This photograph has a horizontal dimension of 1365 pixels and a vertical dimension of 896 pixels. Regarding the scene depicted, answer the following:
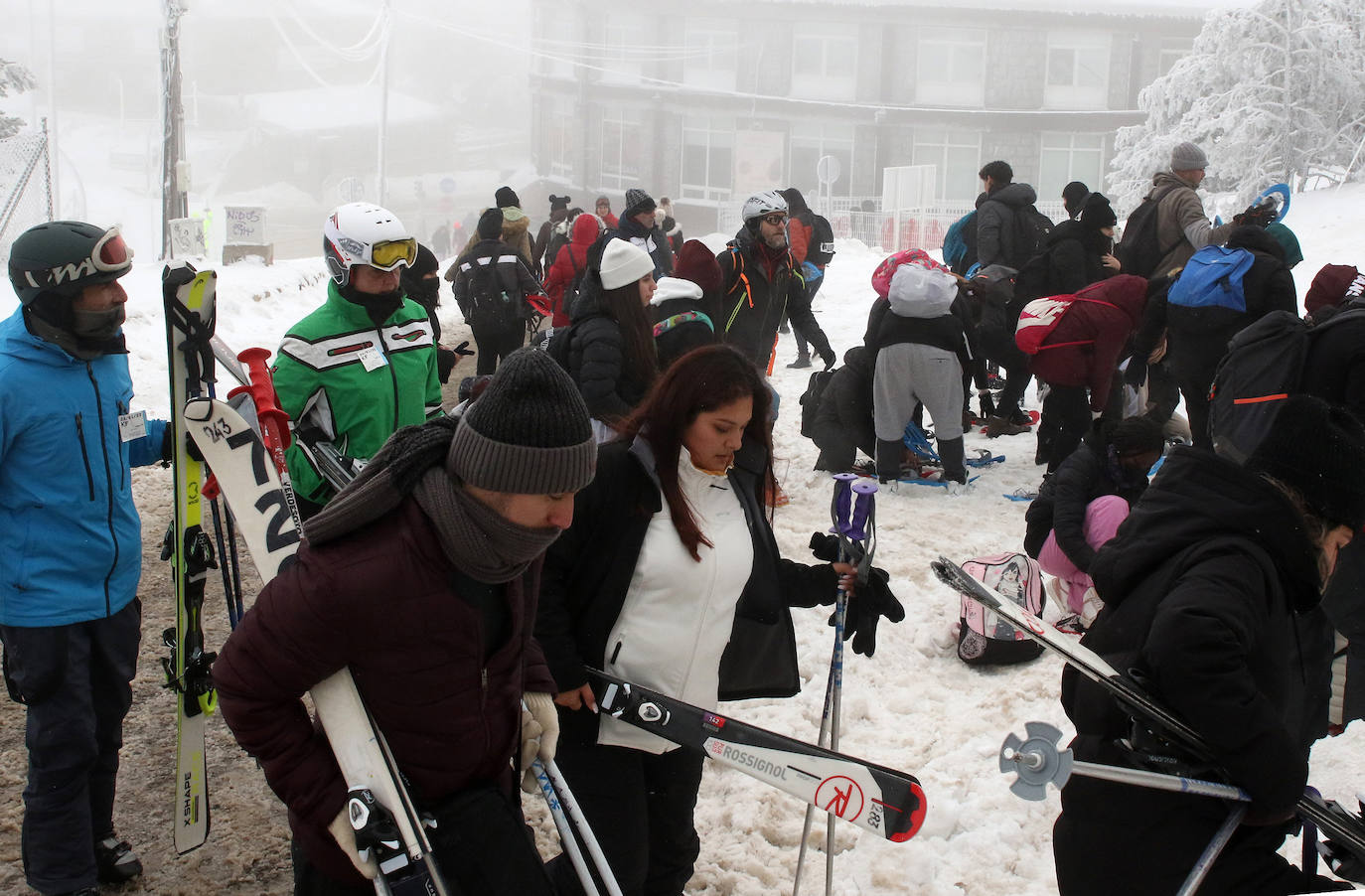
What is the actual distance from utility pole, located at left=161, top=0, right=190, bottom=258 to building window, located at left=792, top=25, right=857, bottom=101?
2818 centimetres

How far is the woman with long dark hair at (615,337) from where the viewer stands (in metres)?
5.06

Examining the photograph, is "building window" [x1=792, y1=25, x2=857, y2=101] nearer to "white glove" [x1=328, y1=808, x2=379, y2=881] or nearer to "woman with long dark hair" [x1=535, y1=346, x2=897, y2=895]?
"woman with long dark hair" [x1=535, y1=346, x2=897, y2=895]

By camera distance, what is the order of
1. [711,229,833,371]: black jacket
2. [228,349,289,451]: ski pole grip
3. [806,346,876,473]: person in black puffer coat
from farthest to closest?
[806,346,876,473]: person in black puffer coat, [711,229,833,371]: black jacket, [228,349,289,451]: ski pole grip

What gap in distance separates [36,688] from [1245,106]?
2574 centimetres

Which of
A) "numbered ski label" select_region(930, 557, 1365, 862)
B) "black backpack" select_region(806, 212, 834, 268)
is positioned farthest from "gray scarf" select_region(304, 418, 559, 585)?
"black backpack" select_region(806, 212, 834, 268)

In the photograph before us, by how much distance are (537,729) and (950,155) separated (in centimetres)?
4285

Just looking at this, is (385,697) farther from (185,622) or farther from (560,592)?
(185,622)

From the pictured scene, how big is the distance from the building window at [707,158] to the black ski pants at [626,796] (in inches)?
1682

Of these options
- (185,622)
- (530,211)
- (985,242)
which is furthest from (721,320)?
(530,211)

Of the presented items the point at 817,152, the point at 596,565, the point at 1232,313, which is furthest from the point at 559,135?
the point at 596,565

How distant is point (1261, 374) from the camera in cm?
498

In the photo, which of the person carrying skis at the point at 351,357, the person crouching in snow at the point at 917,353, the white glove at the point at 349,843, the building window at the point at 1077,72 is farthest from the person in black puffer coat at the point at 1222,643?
the building window at the point at 1077,72

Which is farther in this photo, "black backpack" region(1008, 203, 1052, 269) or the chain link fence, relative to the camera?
the chain link fence

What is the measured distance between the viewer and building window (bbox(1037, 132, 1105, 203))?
A: 41.9 metres
